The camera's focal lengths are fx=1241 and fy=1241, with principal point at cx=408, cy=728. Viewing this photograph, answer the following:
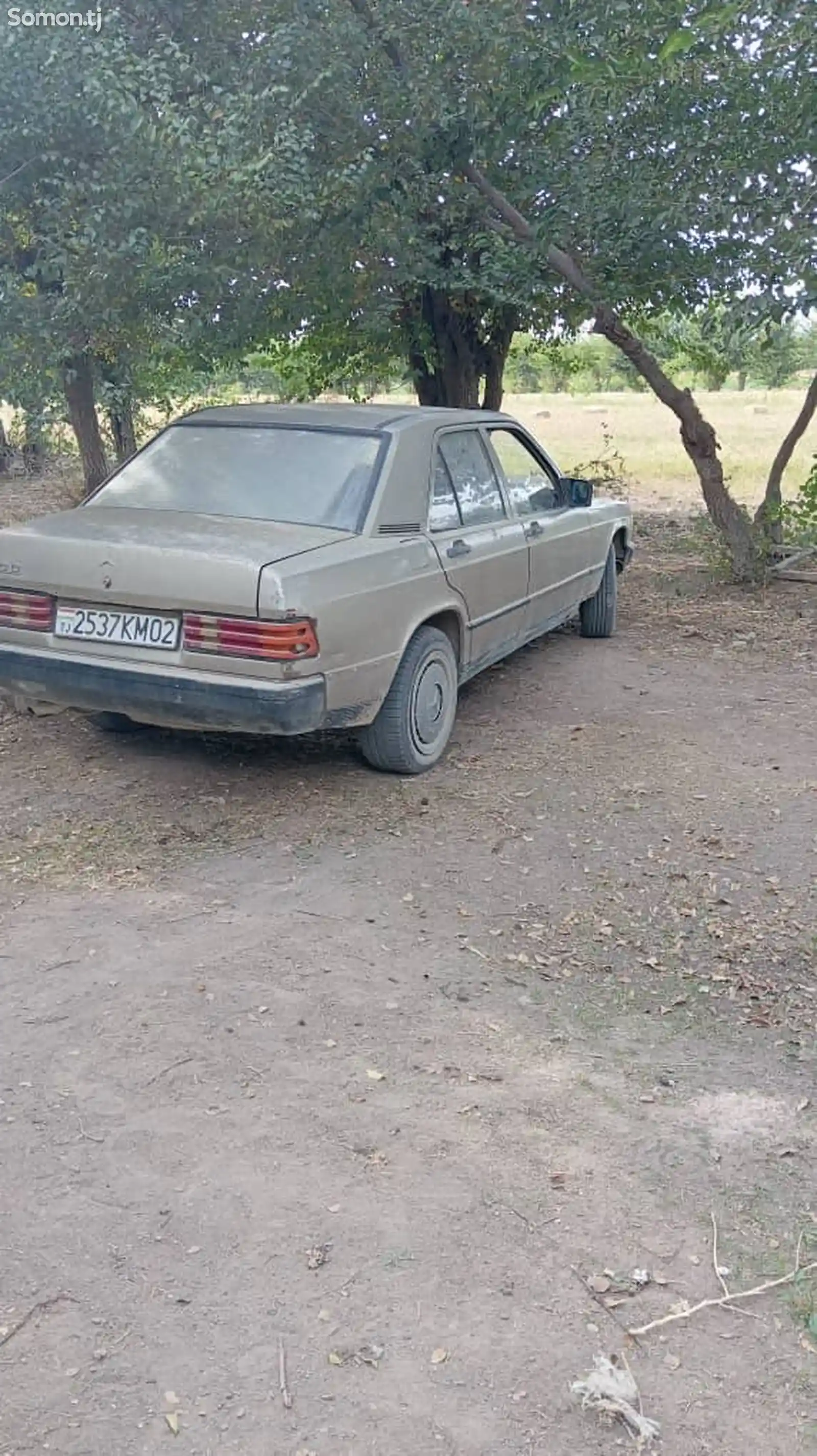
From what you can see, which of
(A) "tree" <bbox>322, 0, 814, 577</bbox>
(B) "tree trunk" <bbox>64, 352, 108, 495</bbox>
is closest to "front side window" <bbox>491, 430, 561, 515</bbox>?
(A) "tree" <bbox>322, 0, 814, 577</bbox>

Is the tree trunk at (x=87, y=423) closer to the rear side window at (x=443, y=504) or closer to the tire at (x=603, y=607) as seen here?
the tire at (x=603, y=607)

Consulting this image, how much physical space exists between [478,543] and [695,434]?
4743mm

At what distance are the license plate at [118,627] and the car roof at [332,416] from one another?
1.38 m

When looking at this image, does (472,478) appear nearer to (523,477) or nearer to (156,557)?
(523,477)

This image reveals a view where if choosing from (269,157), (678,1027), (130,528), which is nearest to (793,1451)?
(678,1027)

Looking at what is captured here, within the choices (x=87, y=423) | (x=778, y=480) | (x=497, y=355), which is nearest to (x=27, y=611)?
(x=87, y=423)

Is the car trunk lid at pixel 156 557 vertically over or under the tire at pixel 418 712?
over

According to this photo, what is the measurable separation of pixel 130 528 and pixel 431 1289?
3.48 m

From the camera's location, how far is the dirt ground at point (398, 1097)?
2.29 meters

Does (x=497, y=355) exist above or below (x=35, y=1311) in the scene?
above

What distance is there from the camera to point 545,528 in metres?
6.77

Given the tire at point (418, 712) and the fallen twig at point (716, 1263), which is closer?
the fallen twig at point (716, 1263)

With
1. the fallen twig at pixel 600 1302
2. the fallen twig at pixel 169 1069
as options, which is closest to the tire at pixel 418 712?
the fallen twig at pixel 169 1069

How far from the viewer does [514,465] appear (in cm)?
674
